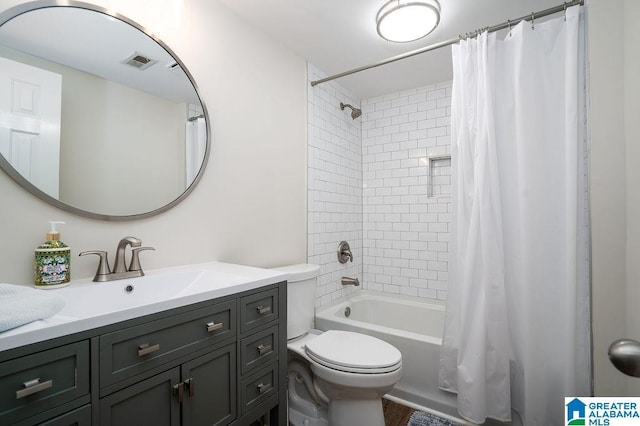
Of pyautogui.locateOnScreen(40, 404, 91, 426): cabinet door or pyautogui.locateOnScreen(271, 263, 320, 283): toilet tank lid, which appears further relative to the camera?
pyautogui.locateOnScreen(271, 263, 320, 283): toilet tank lid

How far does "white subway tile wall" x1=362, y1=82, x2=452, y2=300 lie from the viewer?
2.71 m

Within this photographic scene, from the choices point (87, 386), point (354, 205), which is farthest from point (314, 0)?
point (87, 386)

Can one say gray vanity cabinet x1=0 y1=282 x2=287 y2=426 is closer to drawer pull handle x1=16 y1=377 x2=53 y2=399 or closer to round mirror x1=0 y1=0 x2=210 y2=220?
drawer pull handle x1=16 y1=377 x2=53 y2=399

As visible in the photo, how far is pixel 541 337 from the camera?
1560 mm

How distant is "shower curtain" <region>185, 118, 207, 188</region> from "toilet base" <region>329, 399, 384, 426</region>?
4.61 ft

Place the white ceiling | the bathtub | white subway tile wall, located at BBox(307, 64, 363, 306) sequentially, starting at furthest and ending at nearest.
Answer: white subway tile wall, located at BBox(307, 64, 363, 306) → the bathtub → the white ceiling

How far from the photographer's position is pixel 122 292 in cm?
115

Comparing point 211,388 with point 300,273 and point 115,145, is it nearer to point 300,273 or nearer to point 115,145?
point 300,273

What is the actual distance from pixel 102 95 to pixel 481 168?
1891 mm

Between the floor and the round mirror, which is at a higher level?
the round mirror

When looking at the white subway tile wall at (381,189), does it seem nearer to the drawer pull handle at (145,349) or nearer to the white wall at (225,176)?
the white wall at (225,176)

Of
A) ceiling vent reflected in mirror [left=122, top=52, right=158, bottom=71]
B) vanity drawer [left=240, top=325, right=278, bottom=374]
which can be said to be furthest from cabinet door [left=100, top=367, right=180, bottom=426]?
ceiling vent reflected in mirror [left=122, top=52, right=158, bottom=71]

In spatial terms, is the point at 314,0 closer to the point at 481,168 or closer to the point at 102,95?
the point at 102,95

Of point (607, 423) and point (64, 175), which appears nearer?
point (607, 423)
